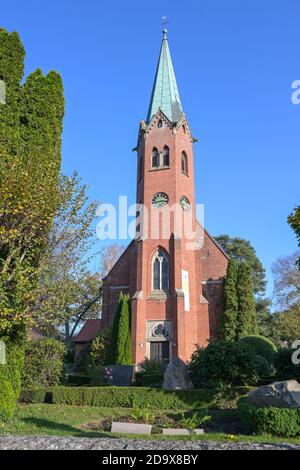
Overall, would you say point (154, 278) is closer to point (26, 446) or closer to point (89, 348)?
point (89, 348)

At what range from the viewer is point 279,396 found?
10609mm

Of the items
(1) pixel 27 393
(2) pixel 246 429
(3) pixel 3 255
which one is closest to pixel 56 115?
(3) pixel 3 255

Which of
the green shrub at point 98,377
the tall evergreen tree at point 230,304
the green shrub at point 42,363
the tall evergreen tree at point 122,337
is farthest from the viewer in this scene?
the tall evergreen tree at point 230,304

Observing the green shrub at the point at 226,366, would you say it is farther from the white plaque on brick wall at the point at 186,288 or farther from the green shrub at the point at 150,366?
the white plaque on brick wall at the point at 186,288

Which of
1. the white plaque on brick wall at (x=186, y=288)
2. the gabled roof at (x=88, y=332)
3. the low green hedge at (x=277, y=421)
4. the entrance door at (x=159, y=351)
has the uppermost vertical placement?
the white plaque on brick wall at (x=186, y=288)

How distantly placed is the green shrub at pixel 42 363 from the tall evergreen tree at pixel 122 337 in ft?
24.9

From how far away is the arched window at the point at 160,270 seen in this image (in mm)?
28141

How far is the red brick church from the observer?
2669 cm

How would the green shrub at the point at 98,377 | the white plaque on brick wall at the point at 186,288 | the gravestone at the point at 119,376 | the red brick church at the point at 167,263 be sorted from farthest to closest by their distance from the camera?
the white plaque on brick wall at the point at 186,288 < the red brick church at the point at 167,263 < the green shrub at the point at 98,377 < the gravestone at the point at 119,376

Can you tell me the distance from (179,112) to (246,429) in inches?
1047

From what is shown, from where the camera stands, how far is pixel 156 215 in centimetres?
2983

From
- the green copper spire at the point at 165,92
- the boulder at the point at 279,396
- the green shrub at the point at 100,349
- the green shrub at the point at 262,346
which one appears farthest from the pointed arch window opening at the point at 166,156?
the boulder at the point at 279,396

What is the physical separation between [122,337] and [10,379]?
14.8 metres

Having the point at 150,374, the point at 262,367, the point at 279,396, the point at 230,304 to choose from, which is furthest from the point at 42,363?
the point at 230,304
